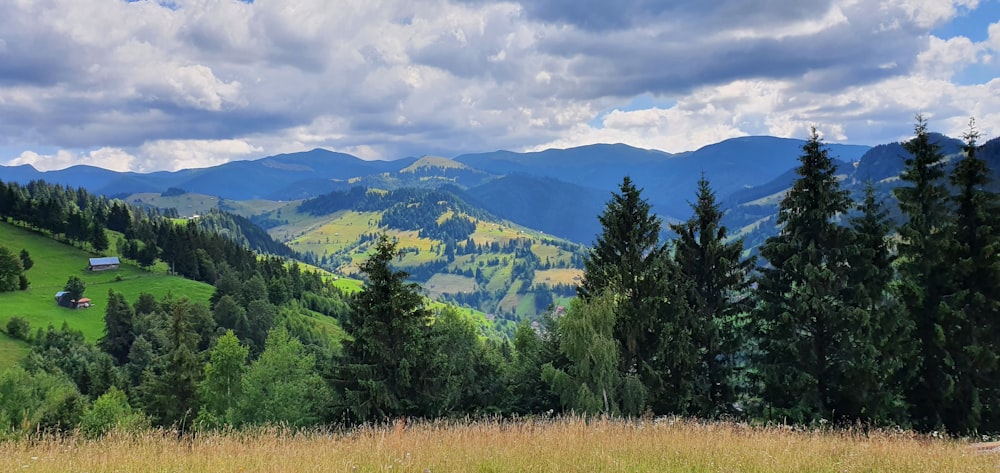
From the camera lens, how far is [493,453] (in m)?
9.04

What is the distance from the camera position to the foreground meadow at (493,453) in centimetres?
820

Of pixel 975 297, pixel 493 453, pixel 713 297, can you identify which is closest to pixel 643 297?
pixel 713 297

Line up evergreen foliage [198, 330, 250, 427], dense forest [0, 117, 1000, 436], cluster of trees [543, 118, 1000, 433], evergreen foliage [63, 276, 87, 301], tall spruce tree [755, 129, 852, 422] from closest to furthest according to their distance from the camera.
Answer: cluster of trees [543, 118, 1000, 433]
dense forest [0, 117, 1000, 436]
tall spruce tree [755, 129, 852, 422]
evergreen foliage [198, 330, 250, 427]
evergreen foliage [63, 276, 87, 301]

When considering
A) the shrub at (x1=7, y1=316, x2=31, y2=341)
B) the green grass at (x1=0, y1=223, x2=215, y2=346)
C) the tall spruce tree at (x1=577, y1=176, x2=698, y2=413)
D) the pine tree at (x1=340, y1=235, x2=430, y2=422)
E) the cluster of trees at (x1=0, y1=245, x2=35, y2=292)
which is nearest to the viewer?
the tall spruce tree at (x1=577, y1=176, x2=698, y2=413)

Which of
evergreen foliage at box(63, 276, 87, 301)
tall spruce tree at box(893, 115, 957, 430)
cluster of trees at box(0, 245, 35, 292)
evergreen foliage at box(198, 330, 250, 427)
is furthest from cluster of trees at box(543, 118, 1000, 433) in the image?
cluster of trees at box(0, 245, 35, 292)

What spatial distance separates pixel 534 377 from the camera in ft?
106

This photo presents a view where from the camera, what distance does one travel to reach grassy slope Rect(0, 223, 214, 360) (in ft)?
357

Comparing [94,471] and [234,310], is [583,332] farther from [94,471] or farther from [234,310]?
[234,310]

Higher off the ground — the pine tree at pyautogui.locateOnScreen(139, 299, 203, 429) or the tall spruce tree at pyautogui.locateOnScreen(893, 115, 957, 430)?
the tall spruce tree at pyautogui.locateOnScreen(893, 115, 957, 430)

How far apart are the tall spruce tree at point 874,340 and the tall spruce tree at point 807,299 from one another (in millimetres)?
493

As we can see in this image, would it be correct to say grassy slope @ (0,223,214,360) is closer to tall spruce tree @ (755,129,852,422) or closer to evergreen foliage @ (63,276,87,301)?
evergreen foliage @ (63,276,87,301)

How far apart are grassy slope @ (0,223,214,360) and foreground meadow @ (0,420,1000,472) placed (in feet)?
361

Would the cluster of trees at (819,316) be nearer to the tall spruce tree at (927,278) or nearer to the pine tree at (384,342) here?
the tall spruce tree at (927,278)

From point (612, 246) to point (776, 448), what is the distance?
21.7m
